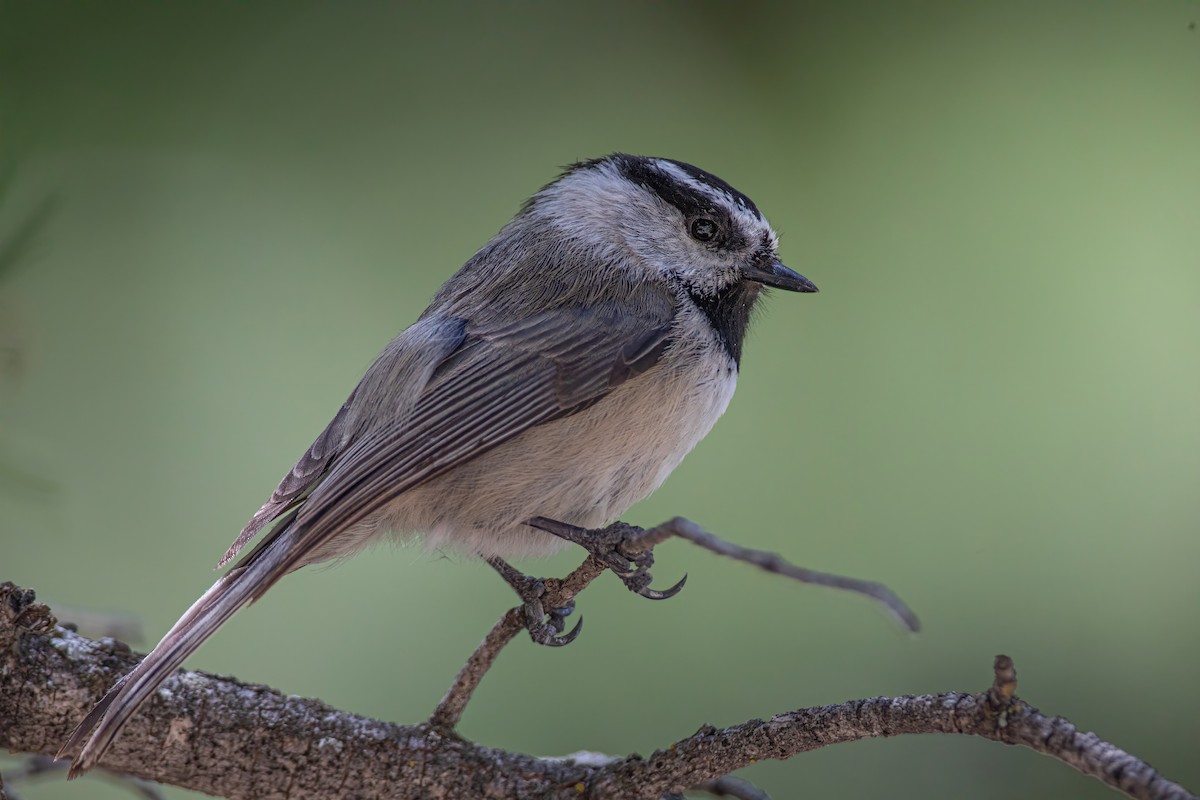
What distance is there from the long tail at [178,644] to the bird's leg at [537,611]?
39 cm

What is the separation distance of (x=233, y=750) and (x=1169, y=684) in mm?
1846

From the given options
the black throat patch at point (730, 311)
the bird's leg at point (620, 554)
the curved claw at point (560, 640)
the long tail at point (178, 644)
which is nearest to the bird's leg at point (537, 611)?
the curved claw at point (560, 640)

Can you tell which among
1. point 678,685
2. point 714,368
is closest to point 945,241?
point 714,368

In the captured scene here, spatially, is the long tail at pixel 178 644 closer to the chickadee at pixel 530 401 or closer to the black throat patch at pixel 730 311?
the chickadee at pixel 530 401

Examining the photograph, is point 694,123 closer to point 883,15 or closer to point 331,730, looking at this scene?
point 883,15

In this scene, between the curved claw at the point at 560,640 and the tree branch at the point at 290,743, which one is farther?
the curved claw at the point at 560,640

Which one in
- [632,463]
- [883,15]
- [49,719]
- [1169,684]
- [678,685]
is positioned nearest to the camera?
[49,719]

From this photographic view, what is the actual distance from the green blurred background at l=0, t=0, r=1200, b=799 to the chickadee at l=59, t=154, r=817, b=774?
24 cm

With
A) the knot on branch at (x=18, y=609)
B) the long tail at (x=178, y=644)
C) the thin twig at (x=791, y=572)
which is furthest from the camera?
the knot on branch at (x=18, y=609)

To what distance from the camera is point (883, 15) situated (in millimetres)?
2842

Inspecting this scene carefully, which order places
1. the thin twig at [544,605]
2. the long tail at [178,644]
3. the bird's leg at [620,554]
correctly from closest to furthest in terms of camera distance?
the thin twig at [544,605]
the long tail at [178,644]
the bird's leg at [620,554]

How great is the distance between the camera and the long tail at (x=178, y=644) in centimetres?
128

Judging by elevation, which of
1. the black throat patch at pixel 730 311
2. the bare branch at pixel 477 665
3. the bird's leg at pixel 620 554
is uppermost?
the black throat patch at pixel 730 311

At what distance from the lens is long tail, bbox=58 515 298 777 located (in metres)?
1.28
